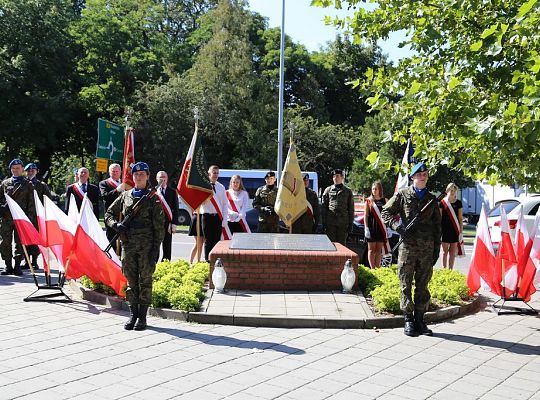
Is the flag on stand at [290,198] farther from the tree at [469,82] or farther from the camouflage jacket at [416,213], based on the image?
the camouflage jacket at [416,213]

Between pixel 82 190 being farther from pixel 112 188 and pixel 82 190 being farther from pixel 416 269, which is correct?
pixel 416 269

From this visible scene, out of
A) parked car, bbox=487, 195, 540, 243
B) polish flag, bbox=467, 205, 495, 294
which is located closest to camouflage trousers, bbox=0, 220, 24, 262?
polish flag, bbox=467, 205, 495, 294

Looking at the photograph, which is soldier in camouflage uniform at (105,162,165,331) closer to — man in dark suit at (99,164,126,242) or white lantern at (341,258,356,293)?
white lantern at (341,258,356,293)

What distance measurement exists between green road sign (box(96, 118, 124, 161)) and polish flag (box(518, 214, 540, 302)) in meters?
11.4

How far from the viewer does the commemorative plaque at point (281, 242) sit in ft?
31.0

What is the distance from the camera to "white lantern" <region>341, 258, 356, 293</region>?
8922 millimetres

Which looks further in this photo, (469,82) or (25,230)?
(25,230)

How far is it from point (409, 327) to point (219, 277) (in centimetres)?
278

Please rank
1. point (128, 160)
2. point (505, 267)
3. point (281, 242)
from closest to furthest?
point (505, 267), point (281, 242), point (128, 160)

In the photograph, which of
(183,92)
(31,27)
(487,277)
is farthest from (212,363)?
(31,27)

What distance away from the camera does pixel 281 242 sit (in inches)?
385

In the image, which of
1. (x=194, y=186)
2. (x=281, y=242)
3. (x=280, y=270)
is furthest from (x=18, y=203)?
(x=280, y=270)

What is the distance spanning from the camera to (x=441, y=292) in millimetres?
8891

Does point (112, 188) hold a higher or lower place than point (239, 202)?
higher
